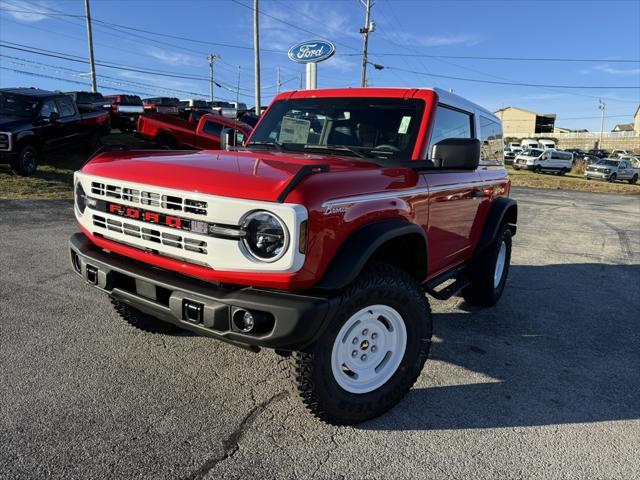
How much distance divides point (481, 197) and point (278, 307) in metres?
2.73

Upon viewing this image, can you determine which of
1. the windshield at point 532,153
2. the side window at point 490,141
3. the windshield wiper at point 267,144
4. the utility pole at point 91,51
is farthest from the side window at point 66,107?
the windshield at point 532,153

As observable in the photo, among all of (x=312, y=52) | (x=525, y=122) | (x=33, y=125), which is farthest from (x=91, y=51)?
(x=525, y=122)

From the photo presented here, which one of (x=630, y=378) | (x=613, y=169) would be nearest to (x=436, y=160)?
(x=630, y=378)

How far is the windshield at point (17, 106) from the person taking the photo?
413 inches

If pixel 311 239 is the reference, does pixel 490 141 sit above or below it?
above

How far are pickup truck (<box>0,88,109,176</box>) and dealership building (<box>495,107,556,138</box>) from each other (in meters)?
101

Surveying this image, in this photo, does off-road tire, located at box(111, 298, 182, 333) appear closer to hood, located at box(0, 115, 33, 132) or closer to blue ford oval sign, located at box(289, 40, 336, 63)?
hood, located at box(0, 115, 33, 132)

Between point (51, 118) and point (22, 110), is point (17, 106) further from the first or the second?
point (51, 118)

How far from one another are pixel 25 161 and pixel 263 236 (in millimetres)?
10439

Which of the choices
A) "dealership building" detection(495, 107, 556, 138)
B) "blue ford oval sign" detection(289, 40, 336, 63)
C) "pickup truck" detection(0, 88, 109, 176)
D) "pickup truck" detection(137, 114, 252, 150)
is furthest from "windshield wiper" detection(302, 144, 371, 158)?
"dealership building" detection(495, 107, 556, 138)

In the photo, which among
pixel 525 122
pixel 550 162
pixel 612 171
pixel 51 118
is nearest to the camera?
pixel 51 118

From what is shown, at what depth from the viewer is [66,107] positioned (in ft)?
38.7

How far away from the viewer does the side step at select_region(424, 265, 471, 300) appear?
3527 millimetres

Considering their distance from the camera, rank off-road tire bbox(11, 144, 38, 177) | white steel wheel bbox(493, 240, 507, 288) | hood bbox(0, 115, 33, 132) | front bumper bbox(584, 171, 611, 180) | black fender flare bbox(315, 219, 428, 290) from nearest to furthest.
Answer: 1. black fender flare bbox(315, 219, 428, 290)
2. white steel wheel bbox(493, 240, 507, 288)
3. hood bbox(0, 115, 33, 132)
4. off-road tire bbox(11, 144, 38, 177)
5. front bumper bbox(584, 171, 611, 180)
